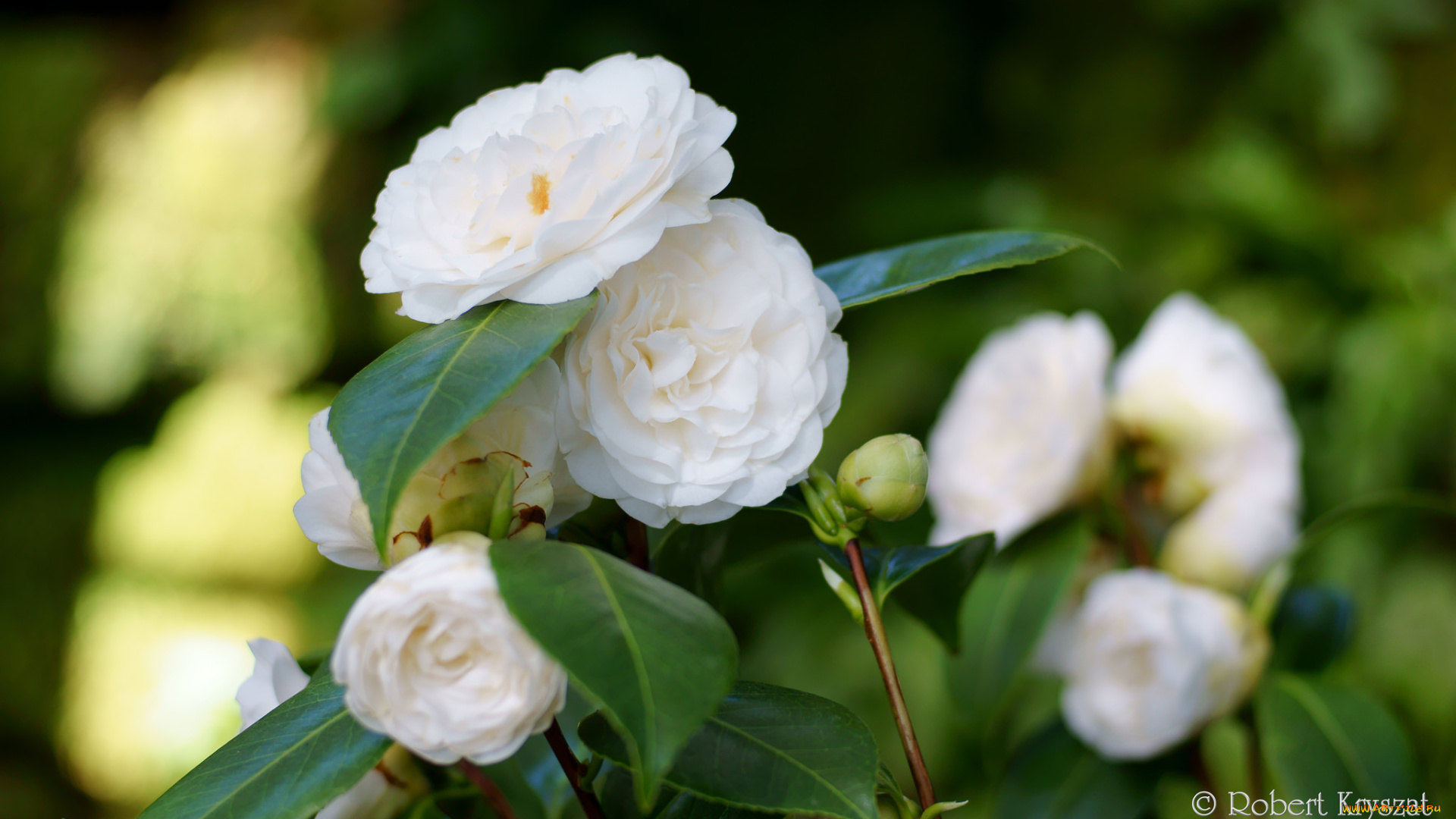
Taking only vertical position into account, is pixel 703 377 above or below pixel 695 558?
above

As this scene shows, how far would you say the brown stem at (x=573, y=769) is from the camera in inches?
11.0

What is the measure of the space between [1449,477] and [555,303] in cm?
112

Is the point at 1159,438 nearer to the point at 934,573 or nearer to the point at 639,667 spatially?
the point at 934,573

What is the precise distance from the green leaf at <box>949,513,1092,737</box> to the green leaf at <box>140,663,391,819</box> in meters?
0.35

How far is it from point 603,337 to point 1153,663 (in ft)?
1.17

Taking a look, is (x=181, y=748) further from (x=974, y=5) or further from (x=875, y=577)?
(x=974, y=5)

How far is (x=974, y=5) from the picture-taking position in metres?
1.58

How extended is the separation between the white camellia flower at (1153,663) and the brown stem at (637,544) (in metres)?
0.29

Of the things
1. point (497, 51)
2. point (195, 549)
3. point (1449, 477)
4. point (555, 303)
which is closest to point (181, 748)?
point (195, 549)

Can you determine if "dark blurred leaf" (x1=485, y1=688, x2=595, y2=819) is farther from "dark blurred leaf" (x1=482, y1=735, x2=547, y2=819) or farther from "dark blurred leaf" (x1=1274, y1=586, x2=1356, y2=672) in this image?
"dark blurred leaf" (x1=1274, y1=586, x2=1356, y2=672)

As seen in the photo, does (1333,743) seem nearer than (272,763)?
No

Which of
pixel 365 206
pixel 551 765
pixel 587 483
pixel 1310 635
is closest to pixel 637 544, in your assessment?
pixel 587 483

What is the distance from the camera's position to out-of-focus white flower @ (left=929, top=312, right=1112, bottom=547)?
1.67 feet

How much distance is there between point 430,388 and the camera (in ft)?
0.80
